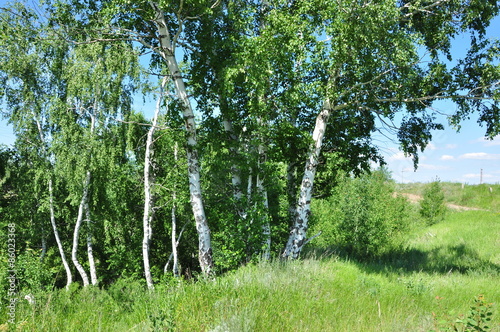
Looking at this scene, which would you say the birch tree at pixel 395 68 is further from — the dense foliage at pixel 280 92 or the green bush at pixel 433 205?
the green bush at pixel 433 205

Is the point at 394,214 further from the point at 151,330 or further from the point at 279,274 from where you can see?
the point at 151,330

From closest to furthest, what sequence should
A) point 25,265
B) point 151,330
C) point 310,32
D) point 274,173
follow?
point 151,330, point 310,32, point 274,173, point 25,265

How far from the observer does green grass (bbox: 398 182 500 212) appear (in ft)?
111

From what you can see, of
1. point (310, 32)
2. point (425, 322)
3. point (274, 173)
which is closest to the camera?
point (425, 322)

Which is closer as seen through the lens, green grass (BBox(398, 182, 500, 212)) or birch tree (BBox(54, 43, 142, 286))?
birch tree (BBox(54, 43, 142, 286))

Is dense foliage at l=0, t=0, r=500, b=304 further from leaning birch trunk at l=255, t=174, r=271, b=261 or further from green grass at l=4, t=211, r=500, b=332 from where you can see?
green grass at l=4, t=211, r=500, b=332

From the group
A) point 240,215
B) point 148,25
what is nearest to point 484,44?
point 240,215

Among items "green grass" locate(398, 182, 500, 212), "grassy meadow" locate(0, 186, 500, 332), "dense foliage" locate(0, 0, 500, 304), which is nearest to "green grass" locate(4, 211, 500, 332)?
"grassy meadow" locate(0, 186, 500, 332)

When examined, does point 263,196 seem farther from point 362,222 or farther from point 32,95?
point 32,95

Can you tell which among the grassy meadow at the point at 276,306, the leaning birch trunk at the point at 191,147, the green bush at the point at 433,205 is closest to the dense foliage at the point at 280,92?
the leaning birch trunk at the point at 191,147

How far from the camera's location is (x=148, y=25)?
422 inches

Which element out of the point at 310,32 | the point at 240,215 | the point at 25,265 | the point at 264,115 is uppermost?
the point at 310,32

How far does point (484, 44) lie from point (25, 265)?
788 inches

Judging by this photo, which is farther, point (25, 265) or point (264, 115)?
point (25, 265)
